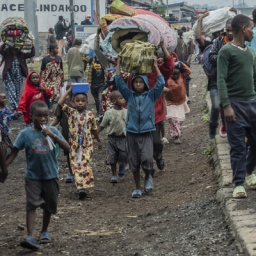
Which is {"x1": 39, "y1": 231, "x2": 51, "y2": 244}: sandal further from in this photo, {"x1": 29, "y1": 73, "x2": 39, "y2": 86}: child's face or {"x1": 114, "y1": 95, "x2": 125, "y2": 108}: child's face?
{"x1": 29, "y1": 73, "x2": 39, "y2": 86}: child's face

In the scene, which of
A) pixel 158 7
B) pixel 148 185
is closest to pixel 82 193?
pixel 148 185

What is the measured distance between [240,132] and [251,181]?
23.9 inches

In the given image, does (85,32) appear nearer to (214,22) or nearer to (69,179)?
(214,22)

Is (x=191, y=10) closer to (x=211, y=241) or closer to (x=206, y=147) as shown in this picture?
(x=206, y=147)

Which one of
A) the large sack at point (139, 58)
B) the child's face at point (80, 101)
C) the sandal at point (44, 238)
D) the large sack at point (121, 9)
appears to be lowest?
the sandal at point (44, 238)

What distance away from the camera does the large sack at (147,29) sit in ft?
37.7

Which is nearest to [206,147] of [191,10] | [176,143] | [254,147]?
[176,143]

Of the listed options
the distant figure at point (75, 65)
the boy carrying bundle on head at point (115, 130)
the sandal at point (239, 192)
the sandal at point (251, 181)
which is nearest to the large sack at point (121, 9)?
the boy carrying bundle on head at point (115, 130)

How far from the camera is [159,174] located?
12.3 meters

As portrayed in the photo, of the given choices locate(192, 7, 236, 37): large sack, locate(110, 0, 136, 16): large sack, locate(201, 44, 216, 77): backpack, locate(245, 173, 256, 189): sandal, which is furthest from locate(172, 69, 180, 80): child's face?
locate(245, 173, 256, 189): sandal

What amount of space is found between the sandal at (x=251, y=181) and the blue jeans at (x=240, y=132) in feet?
0.77

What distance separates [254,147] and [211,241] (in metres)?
1.70

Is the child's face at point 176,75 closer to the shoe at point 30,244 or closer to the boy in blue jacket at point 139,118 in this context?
the boy in blue jacket at point 139,118

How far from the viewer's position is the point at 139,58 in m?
10.5
